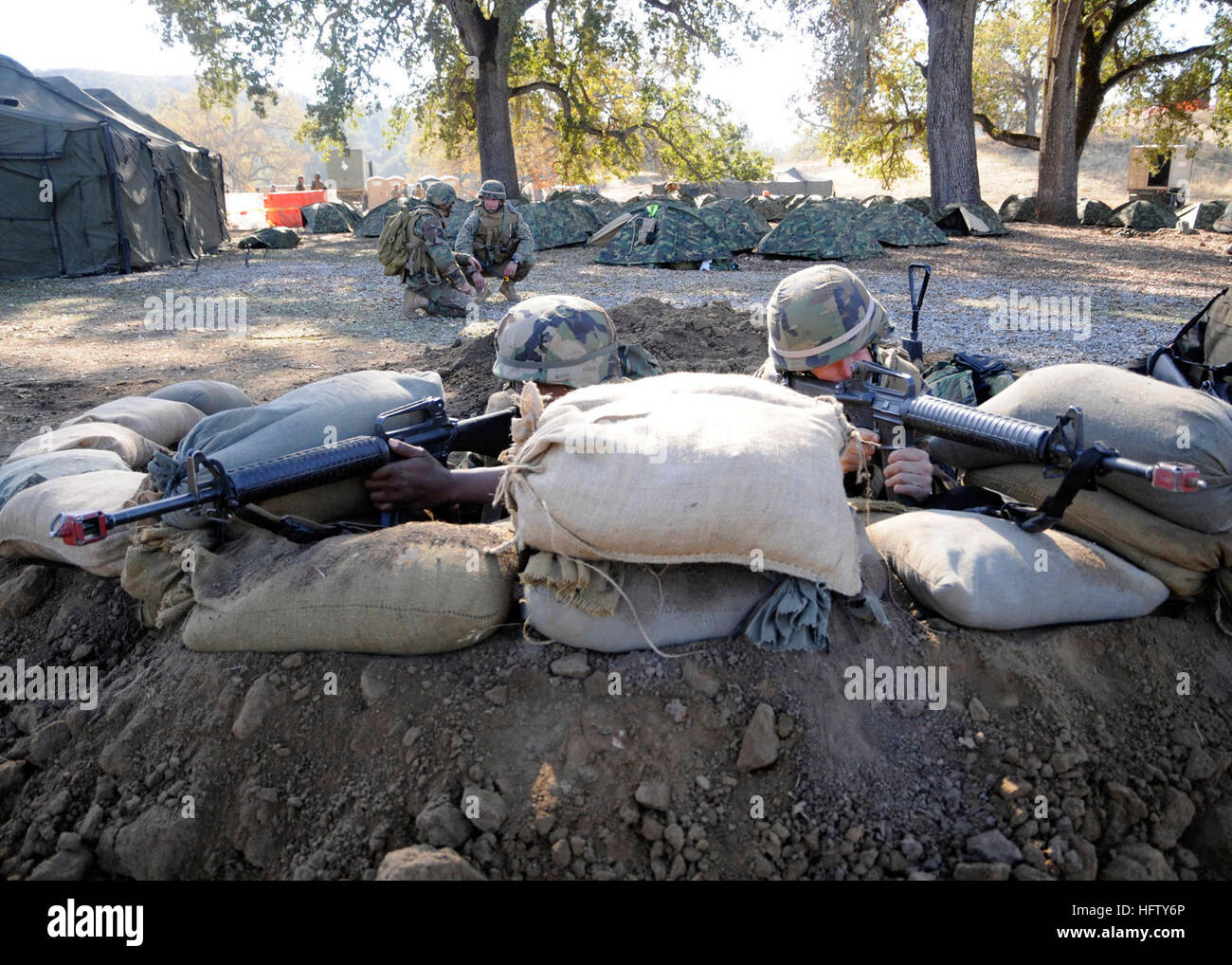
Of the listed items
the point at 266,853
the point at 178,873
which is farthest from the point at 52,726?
the point at 266,853

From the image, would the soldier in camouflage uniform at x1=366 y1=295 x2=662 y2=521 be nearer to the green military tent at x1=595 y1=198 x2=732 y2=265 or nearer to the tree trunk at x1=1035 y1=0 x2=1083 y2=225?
the green military tent at x1=595 y1=198 x2=732 y2=265

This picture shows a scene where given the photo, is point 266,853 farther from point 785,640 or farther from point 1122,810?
point 1122,810

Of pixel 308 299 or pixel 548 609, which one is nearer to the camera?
pixel 548 609

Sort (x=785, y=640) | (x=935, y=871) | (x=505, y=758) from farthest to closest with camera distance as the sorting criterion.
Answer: (x=785, y=640) → (x=505, y=758) → (x=935, y=871)

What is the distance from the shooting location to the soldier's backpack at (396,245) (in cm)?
982

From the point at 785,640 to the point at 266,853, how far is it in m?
1.39

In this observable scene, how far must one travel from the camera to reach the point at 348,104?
18469 mm

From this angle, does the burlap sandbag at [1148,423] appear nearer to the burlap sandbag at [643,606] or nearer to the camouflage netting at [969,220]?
the burlap sandbag at [643,606]

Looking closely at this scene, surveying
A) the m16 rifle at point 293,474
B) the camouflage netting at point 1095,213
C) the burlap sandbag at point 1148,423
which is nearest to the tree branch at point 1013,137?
the camouflage netting at point 1095,213

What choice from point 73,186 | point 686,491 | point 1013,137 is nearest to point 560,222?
point 73,186

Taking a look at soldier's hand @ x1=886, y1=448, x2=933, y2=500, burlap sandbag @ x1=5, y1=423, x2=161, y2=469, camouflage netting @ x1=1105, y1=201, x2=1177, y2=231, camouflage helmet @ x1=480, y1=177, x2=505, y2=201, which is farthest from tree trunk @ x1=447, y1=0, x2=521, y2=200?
soldier's hand @ x1=886, y1=448, x2=933, y2=500

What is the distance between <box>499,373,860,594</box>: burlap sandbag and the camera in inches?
84.3

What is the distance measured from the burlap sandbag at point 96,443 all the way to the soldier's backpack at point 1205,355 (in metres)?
4.90

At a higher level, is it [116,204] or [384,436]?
[116,204]
